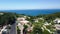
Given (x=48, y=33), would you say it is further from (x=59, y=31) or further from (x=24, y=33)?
(x=24, y=33)

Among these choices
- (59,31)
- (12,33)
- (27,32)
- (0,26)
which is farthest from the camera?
(0,26)

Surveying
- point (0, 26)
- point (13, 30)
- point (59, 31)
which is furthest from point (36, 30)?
point (0, 26)

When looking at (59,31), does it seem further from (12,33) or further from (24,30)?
(24,30)

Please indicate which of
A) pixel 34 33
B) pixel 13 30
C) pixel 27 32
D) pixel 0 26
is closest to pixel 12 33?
pixel 13 30

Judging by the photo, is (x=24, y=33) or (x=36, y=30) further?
(x=24, y=33)

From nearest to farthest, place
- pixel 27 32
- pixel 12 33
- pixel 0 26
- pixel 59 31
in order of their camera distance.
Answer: pixel 12 33 → pixel 59 31 → pixel 27 32 → pixel 0 26

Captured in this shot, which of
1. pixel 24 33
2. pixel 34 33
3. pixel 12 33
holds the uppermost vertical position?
pixel 12 33

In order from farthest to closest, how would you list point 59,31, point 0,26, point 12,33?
point 0,26 < point 59,31 < point 12,33

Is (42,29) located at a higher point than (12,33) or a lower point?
lower

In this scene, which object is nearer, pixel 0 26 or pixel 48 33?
pixel 48 33
